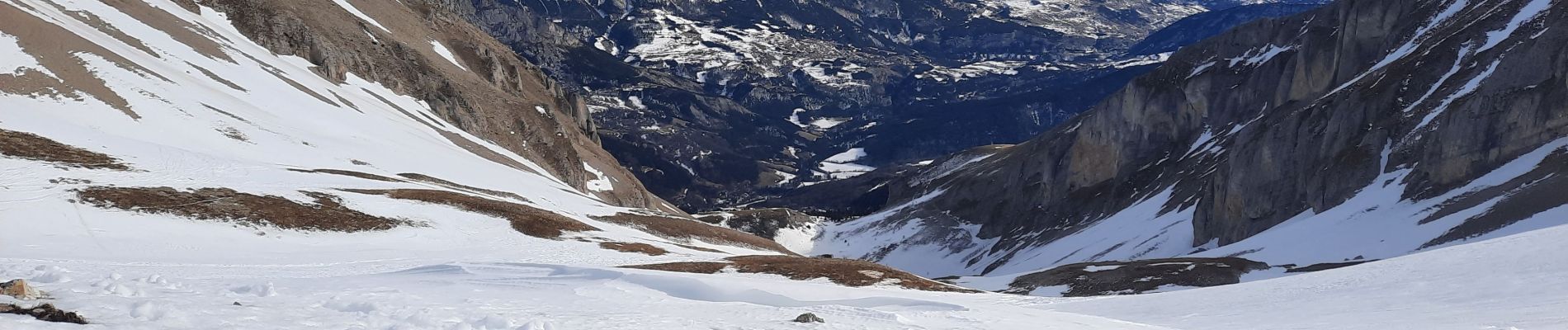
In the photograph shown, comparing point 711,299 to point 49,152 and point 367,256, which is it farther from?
point 49,152

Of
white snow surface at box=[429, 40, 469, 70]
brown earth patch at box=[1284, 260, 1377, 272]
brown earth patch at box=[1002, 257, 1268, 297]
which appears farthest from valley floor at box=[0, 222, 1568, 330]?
white snow surface at box=[429, 40, 469, 70]

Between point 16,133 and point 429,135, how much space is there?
4830 centimetres

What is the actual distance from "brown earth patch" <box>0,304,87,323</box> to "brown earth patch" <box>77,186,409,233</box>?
Result: 26.4 metres

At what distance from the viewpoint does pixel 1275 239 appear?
71.1 meters

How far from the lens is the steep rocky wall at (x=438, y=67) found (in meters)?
107

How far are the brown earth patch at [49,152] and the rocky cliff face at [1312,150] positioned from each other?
62.3m

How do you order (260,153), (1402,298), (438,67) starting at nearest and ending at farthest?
(1402,298)
(260,153)
(438,67)

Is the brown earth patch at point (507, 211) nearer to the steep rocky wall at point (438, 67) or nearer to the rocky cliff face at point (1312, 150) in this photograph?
the rocky cliff face at point (1312, 150)

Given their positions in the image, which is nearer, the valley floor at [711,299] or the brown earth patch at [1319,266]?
the valley floor at [711,299]

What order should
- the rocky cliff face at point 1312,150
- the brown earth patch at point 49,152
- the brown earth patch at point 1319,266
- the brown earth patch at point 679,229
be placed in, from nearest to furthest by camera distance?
the brown earth patch at point 49,152
the brown earth patch at point 1319,266
the rocky cliff face at point 1312,150
the brown earth patch at point 679,229

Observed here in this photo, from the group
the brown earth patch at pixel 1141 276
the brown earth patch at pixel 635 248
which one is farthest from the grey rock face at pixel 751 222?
the brown earth patch at pixel 635 248

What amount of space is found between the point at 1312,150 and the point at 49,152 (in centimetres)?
8887

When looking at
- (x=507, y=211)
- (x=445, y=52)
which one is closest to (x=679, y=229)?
(x=507, y=211)

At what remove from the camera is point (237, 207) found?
143 feet
